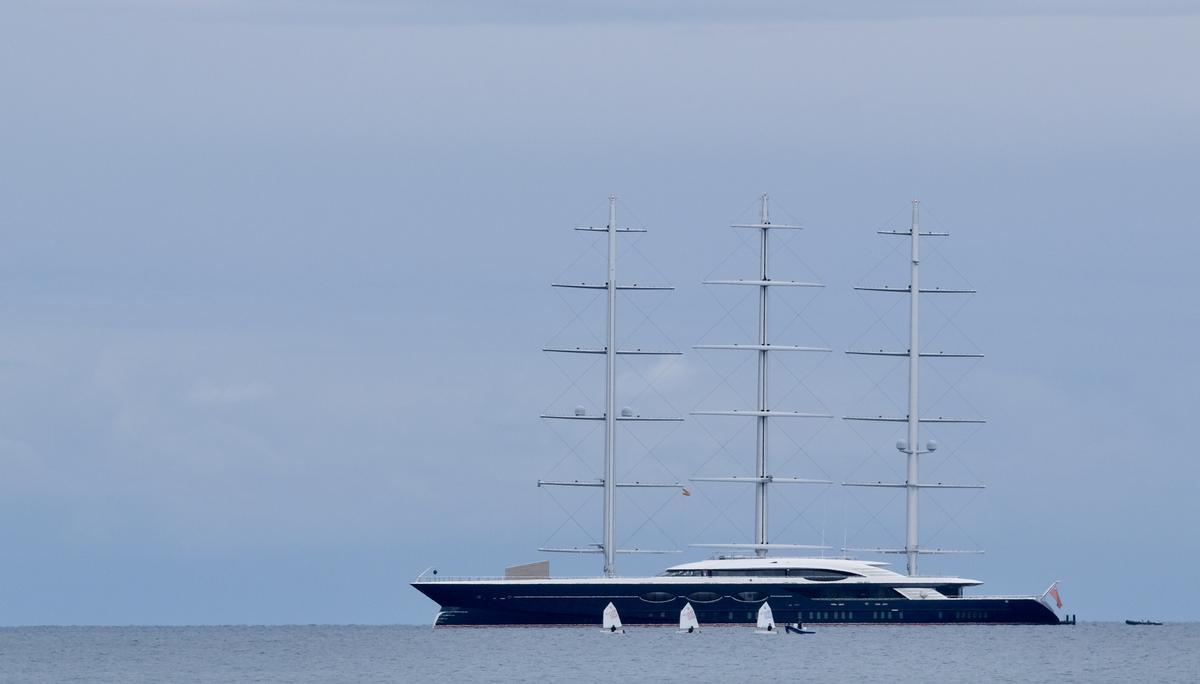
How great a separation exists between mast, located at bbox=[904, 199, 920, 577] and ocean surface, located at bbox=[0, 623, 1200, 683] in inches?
181

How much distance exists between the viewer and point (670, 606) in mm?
119500

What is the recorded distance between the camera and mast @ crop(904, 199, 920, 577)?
12519 centimetres

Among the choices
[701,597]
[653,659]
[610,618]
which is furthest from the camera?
[701,597]

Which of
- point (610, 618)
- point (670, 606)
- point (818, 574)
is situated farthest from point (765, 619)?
point (610, 618)

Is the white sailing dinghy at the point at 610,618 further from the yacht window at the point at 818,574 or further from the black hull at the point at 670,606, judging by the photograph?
the yacht window at the point at 818,574

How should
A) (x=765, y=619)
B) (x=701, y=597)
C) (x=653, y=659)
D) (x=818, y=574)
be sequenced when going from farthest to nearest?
(x=818, y=574)
(x=701, y=597)
(x=765, y=619)
(x=653, y=659)

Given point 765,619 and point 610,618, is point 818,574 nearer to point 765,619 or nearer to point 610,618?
point 765,619

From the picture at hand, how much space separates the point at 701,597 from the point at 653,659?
49.3 feet

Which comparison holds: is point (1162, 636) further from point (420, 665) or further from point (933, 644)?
point (420, 665)

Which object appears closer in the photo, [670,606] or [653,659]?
[653,659]

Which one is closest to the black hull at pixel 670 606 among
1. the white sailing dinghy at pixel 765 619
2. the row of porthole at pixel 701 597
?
the row of porthole at pixel 701 597

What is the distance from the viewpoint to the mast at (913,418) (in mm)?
125188

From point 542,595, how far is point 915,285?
85.4 ft

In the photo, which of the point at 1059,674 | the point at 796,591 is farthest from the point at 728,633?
the point at 1059,674
